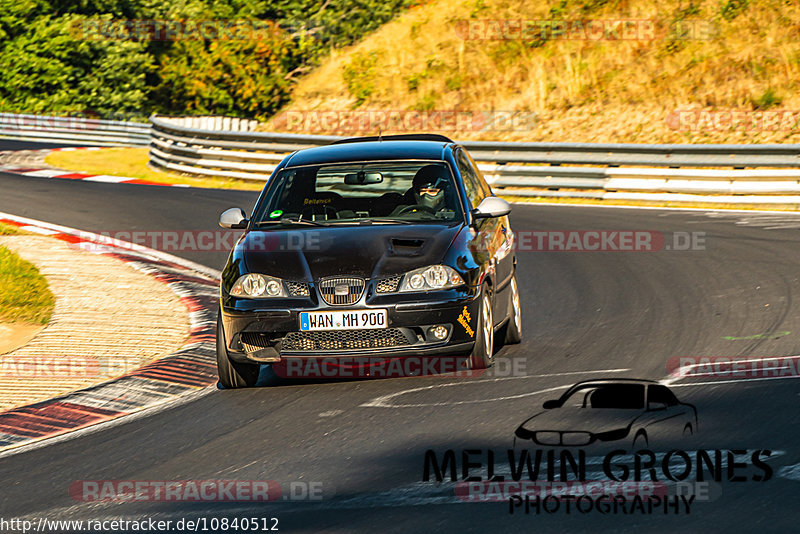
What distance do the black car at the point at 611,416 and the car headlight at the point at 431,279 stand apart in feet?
3.55

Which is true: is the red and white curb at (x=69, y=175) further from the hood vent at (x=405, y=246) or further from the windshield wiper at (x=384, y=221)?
the hood vent at (x=405, y=246)

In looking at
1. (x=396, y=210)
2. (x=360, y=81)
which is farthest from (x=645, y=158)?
(x=360, y=81)

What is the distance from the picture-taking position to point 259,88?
3762 centimetres

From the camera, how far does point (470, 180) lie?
382 inches

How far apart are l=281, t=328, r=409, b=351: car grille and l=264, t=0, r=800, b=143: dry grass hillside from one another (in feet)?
55.0

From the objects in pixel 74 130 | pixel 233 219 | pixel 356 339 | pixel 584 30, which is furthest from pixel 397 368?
pixel 74 130

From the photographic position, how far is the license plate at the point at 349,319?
25.5 feet

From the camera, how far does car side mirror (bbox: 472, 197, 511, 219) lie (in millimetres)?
8758

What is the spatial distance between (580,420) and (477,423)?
60 cm

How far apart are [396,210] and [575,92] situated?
20038 mm

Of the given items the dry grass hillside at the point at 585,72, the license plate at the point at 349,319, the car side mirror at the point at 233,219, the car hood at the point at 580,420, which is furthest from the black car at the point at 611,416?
the dry grass hillside at the point at 585,72

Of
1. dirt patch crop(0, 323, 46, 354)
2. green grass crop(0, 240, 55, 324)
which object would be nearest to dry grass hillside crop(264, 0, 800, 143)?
green grass crop(0, 240, 55, 324)

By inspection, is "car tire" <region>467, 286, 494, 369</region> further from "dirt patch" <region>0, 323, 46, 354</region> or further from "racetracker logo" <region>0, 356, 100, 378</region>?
"dirt patch" <region>0, 323, 46, 354</region>

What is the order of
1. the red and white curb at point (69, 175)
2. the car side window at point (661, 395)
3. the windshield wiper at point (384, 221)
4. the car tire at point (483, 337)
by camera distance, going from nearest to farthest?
1. the car side window at point (661, 395)
2. the car tire at point (483, 337)
3. the windshield wiper at point (384, 221)
4. the red and white curb at point (69, 175)
